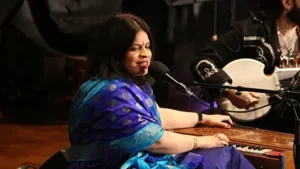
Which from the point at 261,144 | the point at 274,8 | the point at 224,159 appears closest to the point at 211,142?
the point at 224,159

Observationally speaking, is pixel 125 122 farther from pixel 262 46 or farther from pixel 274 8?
pixel 274 8

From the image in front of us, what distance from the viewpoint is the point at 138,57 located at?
1500 millimetres

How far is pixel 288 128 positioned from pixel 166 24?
3.19 feet

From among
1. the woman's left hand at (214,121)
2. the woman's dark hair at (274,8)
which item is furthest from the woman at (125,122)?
the woman's dark hair at (274,8)

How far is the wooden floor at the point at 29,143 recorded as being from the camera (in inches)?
121

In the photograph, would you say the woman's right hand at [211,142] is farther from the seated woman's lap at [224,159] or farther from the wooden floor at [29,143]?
the wooden floor at [29,143]

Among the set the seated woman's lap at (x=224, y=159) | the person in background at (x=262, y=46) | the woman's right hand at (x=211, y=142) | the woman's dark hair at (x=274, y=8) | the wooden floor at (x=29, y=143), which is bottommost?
the wooden floor at (x=29, y=143)

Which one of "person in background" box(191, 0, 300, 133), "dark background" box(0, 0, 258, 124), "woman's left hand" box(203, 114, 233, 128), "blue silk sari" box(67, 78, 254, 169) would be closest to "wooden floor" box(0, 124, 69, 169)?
"dark background" box(0, 0, 258, 124)

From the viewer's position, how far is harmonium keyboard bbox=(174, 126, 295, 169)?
1.52 metres

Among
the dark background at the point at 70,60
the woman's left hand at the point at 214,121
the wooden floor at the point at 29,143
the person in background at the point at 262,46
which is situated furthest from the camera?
the wooden floor at the point at 29,143

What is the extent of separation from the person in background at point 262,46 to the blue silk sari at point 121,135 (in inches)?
31.5

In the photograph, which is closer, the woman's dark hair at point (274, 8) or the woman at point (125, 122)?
the woman at point (125, 122)

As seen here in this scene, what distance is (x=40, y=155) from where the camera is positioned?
3.16 metres

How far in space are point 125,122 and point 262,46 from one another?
1.08m
